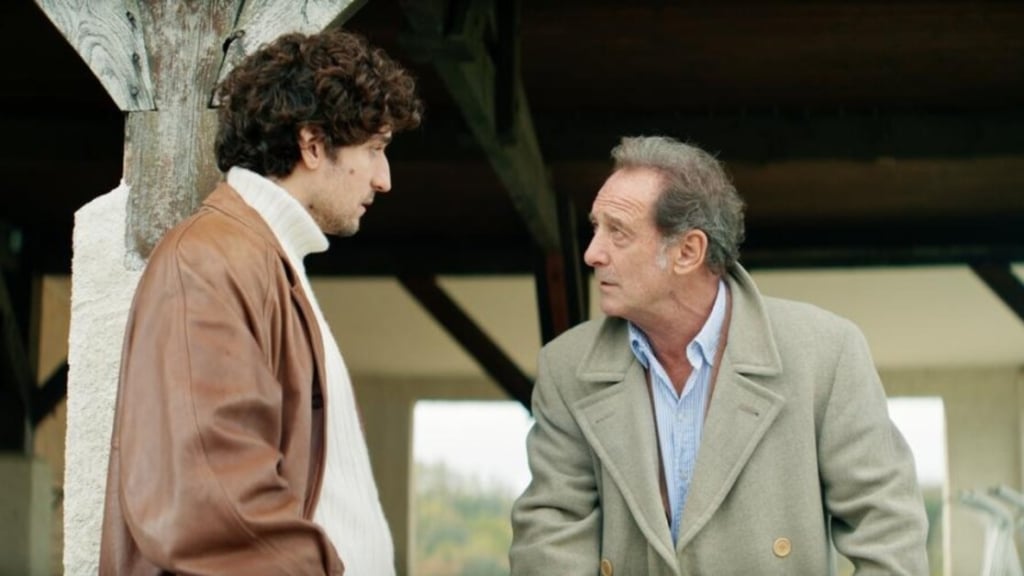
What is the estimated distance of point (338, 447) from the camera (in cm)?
252

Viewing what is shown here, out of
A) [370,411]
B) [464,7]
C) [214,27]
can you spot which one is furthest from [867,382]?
[370,411]

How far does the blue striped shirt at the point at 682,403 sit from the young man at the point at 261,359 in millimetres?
699

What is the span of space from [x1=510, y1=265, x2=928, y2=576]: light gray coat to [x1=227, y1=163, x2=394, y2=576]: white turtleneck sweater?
609mm

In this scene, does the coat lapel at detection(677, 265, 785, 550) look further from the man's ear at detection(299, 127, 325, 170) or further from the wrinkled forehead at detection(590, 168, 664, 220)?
the man's ear at detection(299, 127, 325, 170)

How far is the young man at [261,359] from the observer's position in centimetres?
226

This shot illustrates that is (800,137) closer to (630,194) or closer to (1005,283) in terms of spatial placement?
(1005,283)

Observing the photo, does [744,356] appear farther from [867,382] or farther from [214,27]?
[214,27]

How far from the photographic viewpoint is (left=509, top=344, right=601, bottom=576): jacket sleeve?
123 inches

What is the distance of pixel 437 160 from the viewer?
7344 millimetres

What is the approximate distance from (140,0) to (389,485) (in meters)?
8.91

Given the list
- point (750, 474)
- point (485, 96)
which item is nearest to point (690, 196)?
point (750, 474)

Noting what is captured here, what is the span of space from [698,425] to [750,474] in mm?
142

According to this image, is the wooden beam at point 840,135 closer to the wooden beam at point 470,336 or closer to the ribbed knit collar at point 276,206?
the wooden beam at point 470,336

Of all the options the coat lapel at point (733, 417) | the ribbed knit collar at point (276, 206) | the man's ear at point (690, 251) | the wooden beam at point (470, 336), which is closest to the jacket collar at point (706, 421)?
the coat lapel at point (733, 417)
